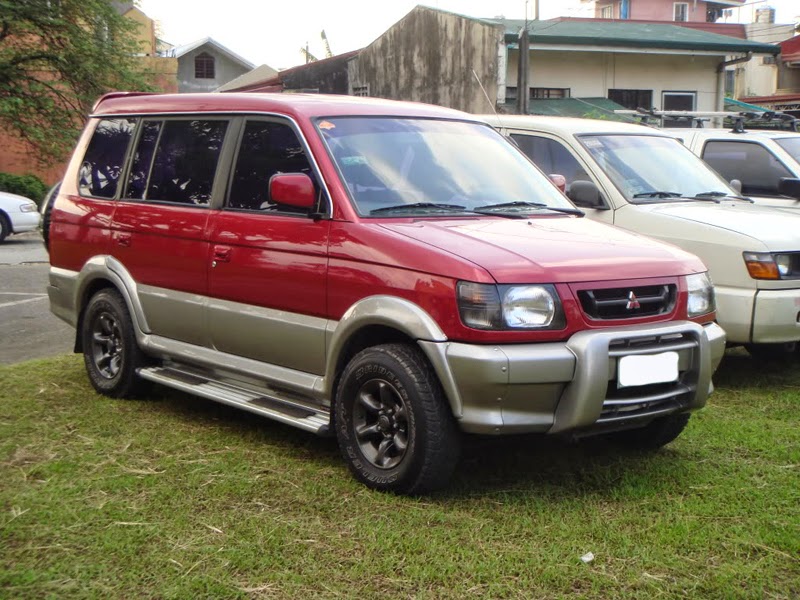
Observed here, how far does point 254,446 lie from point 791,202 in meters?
5.49

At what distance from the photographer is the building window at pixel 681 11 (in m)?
56.0

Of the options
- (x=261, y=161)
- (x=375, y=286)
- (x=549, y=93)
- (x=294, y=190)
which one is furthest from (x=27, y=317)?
(x=549, y=93)

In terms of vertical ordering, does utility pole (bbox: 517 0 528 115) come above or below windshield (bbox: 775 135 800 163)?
above

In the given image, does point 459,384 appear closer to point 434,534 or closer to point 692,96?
point 434,534

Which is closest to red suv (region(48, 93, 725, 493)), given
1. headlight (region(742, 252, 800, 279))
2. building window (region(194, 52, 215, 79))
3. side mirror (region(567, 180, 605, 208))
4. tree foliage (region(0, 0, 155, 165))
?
side mirror (region(567, 180, 605, 208))

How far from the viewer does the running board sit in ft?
17.1

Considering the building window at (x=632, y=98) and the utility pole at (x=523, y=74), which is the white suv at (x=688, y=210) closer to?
the utility pole at (x=523, y=74)

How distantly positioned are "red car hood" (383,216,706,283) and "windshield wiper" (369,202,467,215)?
0.49ft

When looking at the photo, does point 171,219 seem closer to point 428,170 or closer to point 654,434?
point 428,170

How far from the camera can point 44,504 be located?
470 cm

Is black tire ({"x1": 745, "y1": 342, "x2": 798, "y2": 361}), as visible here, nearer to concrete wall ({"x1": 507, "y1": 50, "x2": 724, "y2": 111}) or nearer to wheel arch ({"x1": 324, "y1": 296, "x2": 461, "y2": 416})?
wheel arch ({"x1": 324, "y1": 296, "x2": 461, "y2": 416})

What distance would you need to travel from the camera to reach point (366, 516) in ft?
15.0

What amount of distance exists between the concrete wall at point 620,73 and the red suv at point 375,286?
56.0 feet

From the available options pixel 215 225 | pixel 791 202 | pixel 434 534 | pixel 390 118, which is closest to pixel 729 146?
pixel 791 202
